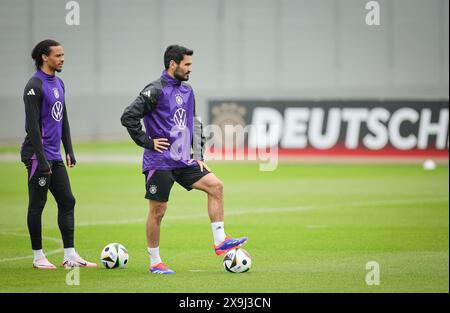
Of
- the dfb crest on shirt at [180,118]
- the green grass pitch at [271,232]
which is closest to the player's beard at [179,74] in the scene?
the dfb crest on shirt at [180,118]

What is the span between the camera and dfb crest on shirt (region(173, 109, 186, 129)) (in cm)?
1055

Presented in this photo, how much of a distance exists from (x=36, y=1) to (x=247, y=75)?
35.0ft

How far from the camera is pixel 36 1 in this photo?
43.6 m

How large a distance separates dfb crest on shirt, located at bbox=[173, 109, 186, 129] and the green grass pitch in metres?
1.69

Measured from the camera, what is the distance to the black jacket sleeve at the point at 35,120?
34.6 feet

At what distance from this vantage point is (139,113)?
10297 mm

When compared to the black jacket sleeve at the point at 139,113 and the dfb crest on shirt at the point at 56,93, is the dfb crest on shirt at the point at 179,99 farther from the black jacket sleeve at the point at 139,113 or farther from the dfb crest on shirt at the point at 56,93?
the dfb crest on shirt at the point at 56,93

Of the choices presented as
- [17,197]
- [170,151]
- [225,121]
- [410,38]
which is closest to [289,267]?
[170,151]

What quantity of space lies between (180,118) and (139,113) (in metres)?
0.54

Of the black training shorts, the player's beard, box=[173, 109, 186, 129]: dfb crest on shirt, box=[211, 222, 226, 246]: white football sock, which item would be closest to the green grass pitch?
box=[211, 222, 226, 246]: white football sock

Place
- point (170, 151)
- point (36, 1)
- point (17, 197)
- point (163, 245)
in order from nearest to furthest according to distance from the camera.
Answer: point (170, 151)
point (163, 245)
point (17, 197)
point (36, 1)

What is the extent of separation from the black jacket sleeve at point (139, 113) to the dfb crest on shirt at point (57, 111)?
3.25ft

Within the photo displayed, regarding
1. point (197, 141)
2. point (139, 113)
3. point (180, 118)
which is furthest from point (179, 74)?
point (197, 141)

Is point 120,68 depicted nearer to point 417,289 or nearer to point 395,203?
point 395,203
